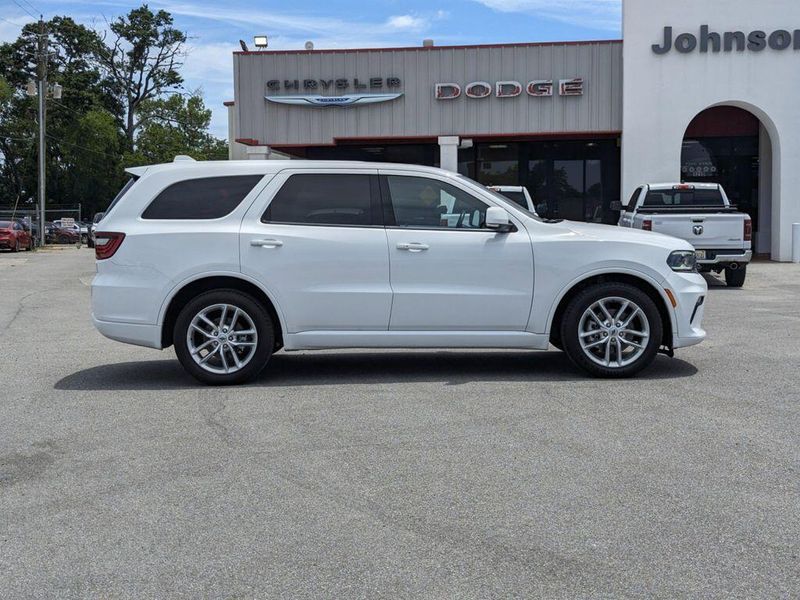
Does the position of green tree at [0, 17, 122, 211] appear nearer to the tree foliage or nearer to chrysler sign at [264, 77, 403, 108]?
the tree foliage

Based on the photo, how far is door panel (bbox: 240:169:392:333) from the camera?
7934mm

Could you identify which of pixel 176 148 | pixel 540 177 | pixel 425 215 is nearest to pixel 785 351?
pixel 425 215

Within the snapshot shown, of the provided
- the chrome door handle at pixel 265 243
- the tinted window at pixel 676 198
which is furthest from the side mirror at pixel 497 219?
the tinted window at pixel 676 198

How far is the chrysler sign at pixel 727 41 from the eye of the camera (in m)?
24.2

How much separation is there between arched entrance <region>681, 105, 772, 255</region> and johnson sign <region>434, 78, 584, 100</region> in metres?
4.37

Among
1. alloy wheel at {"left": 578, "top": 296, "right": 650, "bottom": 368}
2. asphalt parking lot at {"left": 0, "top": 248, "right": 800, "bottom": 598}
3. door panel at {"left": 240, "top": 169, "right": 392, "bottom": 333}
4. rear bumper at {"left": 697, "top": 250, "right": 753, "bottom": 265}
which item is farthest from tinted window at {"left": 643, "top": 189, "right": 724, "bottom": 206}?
door panel at {"left": 240, "top": 169, "right": 392, "bottom": 333}

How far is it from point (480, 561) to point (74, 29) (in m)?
80.9

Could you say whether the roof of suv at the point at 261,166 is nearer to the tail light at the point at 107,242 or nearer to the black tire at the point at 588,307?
the tail light at the point at 107,242

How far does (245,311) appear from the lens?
7.91 meters

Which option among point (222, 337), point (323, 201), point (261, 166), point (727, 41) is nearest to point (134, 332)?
point (222, 337)

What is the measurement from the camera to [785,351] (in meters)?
9.55

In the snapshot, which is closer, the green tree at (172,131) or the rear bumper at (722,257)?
the rear bumper at (722,257)

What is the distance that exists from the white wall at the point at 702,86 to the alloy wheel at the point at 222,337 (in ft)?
60.3

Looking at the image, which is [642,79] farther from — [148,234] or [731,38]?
[148,234]
